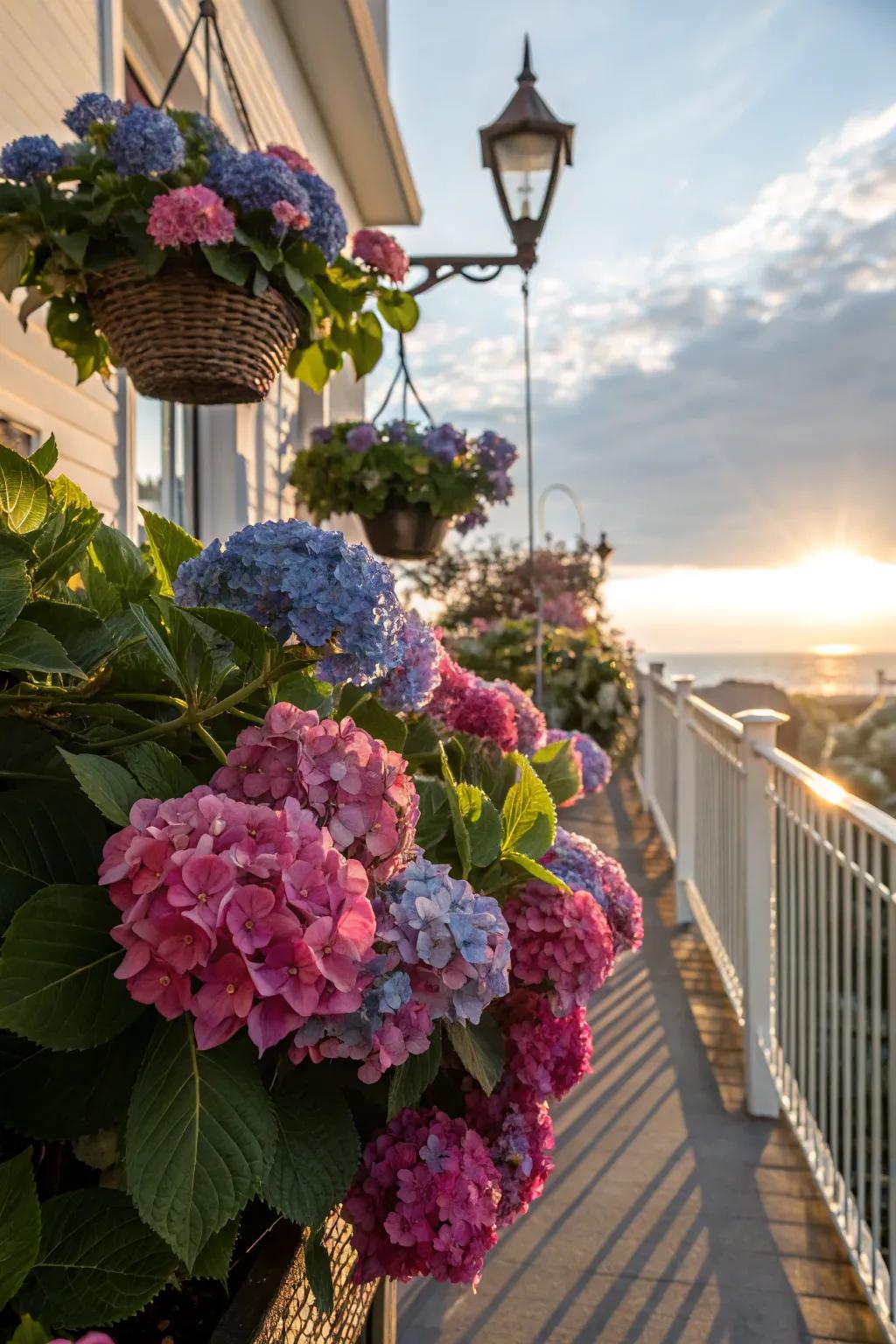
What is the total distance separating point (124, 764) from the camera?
0.87 metres

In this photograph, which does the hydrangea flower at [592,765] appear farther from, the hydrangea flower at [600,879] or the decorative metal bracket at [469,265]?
the decorative metal bracket at [469,265]

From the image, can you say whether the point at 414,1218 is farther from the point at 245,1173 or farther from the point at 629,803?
the point at 629,803

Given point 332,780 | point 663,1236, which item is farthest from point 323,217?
point 663,1236

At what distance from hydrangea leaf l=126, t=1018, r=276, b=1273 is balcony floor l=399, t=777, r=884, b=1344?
160cm

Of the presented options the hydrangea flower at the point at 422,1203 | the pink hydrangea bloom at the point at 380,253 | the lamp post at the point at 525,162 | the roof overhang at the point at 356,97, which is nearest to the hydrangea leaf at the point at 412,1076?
the hydrangea flower at the point at 422,1203

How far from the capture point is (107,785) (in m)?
0.72

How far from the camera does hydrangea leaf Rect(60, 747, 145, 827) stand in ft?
2.27

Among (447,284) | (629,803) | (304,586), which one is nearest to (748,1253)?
(304,586)

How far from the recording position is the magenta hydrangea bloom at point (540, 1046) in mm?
1082

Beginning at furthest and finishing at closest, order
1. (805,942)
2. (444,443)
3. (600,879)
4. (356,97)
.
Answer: (356,97)
(444,443)
(805,942)
(600,879)

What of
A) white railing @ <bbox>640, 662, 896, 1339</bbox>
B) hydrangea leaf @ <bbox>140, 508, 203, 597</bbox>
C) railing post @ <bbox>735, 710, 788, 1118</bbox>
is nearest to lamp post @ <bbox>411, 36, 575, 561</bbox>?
railing post @ <bbox>735, 710, 788, 1118</bbox>

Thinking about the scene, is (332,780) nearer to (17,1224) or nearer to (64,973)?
(64,973)

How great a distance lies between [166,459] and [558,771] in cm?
257

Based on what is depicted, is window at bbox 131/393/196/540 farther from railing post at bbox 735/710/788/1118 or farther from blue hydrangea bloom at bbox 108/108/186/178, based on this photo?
railing post at bbox 735/710/788/1118
